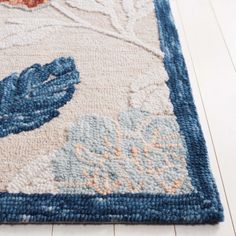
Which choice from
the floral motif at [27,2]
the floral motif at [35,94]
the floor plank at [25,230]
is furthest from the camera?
the floral motif at [27,2]

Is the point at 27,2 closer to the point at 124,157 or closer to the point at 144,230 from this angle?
the point at 124,157

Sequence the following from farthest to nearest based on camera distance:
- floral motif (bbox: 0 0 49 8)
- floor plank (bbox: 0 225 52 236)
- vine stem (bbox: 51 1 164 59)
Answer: floral motif (bbox: 0 0 49 8) → vine stem (bbox: 51 1 164 59) → floor plank (bbox: 0 225 52 236)

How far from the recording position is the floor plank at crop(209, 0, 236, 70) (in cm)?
109

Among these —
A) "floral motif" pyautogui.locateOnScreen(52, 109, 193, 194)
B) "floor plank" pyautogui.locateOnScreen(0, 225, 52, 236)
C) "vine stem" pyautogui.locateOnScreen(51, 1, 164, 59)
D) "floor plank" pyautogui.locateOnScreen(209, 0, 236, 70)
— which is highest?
"floor plank" pyautogui.locateOnScreen(209, 0, 236, 70)

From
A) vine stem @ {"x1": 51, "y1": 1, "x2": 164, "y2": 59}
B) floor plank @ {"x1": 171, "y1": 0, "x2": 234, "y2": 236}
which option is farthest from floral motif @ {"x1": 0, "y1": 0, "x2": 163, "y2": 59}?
floor plank @ {"x1": 171, "y1": 0, "x2": 234, "y2": 236}

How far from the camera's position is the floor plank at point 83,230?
687mm

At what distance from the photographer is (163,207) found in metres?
0.71

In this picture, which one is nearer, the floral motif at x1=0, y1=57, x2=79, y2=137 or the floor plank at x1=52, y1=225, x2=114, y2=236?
the floor plank at x1=52, y1=225, x2=114, y2=236

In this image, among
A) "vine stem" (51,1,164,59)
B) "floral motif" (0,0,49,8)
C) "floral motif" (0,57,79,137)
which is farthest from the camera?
"floral motif" (0,0,49,8)

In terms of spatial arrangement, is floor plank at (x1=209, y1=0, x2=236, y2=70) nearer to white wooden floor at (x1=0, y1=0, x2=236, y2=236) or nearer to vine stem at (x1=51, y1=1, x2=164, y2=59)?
white wooden floor at (x1=0, y1=0, x2=236, y2=236)

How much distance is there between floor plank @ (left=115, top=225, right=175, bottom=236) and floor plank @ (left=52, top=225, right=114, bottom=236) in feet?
0.06

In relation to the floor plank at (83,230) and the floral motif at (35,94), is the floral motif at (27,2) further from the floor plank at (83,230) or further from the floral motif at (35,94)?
the floor plank at (83,230)

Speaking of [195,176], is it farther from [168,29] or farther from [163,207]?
[168,29]

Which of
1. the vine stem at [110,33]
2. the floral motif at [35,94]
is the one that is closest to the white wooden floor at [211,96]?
the vine stem at [110,33]
